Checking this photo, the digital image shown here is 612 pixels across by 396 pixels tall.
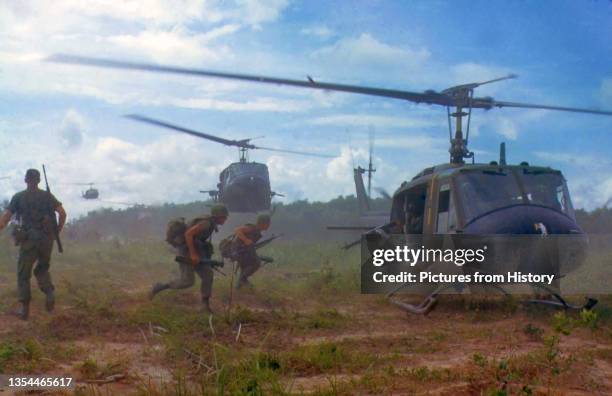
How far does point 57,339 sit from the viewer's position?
623cm

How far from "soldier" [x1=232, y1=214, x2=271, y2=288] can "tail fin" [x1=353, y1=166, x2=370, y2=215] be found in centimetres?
521

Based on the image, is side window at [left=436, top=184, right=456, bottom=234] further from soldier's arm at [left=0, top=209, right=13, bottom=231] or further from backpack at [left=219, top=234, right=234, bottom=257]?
soldier's arm at [left=0, top=209, right=13, bottom=231]

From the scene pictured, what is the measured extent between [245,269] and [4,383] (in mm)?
6036

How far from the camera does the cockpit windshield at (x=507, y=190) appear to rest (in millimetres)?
7730

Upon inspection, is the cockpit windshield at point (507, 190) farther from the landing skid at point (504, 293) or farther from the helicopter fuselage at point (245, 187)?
the helicopter fuselage at point (245, 187)

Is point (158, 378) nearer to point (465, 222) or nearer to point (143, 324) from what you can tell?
point (143, 324)

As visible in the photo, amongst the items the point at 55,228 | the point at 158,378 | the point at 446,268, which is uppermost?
the point at 55,228

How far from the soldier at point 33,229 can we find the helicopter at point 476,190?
2.94 metres

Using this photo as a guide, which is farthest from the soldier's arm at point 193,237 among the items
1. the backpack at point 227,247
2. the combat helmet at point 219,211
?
the backpack at point 227,247

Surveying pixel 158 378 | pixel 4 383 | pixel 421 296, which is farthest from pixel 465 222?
pixel 4 383

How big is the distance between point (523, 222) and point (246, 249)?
4879 mm

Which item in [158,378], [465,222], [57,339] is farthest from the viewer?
[465,222]

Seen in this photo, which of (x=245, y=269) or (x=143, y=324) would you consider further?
(x=245, y=269)

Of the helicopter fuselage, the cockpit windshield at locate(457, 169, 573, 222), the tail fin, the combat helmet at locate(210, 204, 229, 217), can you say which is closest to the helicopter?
the cockpit windshield at locate(457, 169, 573, 222)
